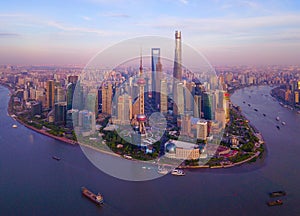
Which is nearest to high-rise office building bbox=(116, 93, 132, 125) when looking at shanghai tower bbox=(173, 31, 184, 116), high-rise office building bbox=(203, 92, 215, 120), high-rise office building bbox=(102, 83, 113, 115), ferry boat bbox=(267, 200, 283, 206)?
shanghai tower bbox=(173, 31, 184, 116)

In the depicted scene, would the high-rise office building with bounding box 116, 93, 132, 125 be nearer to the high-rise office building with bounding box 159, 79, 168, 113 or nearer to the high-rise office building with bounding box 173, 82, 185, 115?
the high-rise office building with bounding box 159, 79, 168, 113

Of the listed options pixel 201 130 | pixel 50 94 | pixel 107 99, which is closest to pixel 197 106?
pixel 201 130

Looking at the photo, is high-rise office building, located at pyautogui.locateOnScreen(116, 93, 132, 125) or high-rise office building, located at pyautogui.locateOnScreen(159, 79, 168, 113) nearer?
high-rise office building, located at pyautogui.locateOnScreen(116, 93, 132, 125)

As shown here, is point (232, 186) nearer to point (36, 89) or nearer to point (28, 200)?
point (28, 200)

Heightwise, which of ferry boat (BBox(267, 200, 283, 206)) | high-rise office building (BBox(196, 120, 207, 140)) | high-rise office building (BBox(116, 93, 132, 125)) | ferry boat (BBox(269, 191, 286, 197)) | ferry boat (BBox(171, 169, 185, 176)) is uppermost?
high-rise office building (BBox(116, 93, 132, 125))

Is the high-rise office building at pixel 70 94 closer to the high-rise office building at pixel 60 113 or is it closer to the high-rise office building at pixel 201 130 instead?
the high-rise office building at pixel 60 113

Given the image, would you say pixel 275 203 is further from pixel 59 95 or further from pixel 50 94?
pixel 50 94

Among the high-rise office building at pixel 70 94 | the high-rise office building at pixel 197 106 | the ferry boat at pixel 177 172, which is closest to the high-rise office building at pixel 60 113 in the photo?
the high-rise office building at pixel 70 94
